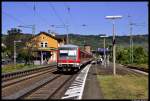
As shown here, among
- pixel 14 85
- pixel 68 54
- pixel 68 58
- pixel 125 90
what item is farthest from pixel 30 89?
pixel 68 54

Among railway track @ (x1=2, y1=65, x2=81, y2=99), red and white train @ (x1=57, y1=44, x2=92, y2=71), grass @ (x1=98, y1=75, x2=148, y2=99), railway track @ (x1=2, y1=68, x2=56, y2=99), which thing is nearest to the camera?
grass @ (x1=98, y1=75, x2=148, y2=99)

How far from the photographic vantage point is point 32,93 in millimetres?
24438

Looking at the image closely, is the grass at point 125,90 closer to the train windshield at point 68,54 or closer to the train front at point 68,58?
the train front at point 68,58

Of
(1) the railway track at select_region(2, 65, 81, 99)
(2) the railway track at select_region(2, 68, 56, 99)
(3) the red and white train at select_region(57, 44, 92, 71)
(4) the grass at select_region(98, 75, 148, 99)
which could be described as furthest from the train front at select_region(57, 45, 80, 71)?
(4) the grass at select_region(98, 75, 148, 99)

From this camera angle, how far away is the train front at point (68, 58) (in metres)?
48.5

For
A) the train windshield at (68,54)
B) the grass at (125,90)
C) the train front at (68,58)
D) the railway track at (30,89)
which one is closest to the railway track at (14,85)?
the railway track at (30,89)

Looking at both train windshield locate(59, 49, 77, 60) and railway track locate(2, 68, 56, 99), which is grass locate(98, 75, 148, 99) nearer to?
railway track locate(2, 68, 56, 99)

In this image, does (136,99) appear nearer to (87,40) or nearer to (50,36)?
(50,36)

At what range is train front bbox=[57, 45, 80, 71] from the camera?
1911 inches

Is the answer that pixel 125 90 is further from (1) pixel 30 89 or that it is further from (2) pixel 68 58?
(2) pixel 68 58

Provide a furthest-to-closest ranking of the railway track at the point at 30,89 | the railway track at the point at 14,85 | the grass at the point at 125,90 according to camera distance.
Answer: the railway track at the point at 14,85
the railway track at the point at 30,89
the grass at the point at 125,90

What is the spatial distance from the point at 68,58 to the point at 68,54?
47 centimetres

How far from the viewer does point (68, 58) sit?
48.6 meters

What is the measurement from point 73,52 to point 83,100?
94.8 feet
